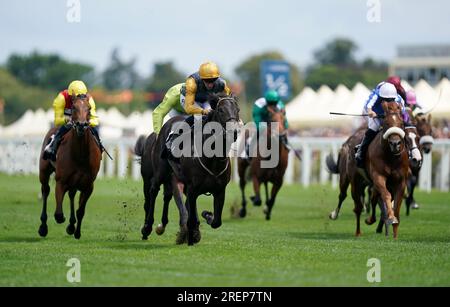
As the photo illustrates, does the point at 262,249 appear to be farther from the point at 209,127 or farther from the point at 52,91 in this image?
the point at 52,91

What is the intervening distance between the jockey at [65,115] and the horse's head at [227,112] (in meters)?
2.53

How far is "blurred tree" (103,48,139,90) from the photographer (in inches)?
5822

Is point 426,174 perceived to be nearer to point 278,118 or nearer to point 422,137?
point 422,137

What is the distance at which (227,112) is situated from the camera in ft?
42.5

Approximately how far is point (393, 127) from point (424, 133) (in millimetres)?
6994

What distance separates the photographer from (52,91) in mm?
103125

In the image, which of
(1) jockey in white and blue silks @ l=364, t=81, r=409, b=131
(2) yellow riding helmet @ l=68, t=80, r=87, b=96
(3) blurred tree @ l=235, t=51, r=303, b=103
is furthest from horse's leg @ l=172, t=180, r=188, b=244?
(3) blurred tree @ l=235, t=51, r=303, b=103

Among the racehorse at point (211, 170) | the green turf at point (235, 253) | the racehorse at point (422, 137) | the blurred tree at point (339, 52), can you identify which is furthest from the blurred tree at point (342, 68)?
the racehorse at point (211, 170)

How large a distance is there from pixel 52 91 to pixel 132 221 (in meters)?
85.3

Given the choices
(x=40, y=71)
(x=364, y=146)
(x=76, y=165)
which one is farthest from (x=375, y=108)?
(x=40, y=71)

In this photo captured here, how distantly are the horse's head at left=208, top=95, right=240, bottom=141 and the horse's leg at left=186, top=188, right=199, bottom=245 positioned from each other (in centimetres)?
104

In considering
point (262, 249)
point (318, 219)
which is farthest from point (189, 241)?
point (318, 219)

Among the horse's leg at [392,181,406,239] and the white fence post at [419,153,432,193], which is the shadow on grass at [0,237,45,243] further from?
the white fence post at [419,153,432,193]

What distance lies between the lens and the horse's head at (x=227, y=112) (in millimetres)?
12891
